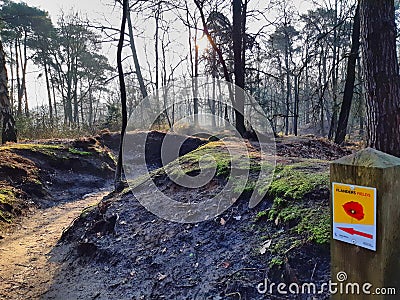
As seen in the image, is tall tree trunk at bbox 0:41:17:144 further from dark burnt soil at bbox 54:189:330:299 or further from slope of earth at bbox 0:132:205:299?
dark burnt soil at bbox 54:189:330:299

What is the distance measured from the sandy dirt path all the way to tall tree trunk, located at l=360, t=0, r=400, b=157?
4.21 m

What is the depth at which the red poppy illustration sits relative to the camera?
1.22m

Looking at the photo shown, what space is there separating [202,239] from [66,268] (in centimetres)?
179

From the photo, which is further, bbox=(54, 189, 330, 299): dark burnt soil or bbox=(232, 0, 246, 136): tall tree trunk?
bbox=(232, 0, 246, 136): tall tree trunk

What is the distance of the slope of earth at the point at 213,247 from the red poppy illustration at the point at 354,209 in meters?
0.91

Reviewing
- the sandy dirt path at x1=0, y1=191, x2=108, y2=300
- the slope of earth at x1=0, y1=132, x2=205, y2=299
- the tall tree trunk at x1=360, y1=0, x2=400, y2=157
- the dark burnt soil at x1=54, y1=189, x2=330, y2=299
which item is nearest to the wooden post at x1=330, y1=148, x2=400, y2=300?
the dark burnt soil at x1=54, y1=189, x2=330, y2=299

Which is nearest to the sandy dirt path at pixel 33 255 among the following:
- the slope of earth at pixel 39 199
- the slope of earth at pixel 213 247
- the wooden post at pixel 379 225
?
the slope of earth at pixel 39 199

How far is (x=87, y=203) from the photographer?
643 cm

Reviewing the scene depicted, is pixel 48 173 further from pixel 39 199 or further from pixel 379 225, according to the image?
pixel 379 225

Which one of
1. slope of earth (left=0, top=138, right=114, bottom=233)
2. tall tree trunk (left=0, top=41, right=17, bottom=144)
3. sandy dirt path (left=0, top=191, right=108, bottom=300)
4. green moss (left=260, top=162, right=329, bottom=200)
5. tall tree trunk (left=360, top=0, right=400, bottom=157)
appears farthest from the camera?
tall tree trunk (left=0, top=41, right=17, bottom=144)

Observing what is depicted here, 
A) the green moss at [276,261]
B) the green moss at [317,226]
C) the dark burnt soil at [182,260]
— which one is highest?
the green moss at [317,226]

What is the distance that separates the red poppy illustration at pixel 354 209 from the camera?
122 cm

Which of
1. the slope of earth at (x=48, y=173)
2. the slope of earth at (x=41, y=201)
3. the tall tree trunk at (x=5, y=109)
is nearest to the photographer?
the slope of earth at (x=41, y=201)

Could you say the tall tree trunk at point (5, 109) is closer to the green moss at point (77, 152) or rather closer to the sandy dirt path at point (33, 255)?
the green moss at point (77, 152)
